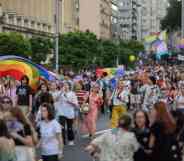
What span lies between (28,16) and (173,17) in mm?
26957

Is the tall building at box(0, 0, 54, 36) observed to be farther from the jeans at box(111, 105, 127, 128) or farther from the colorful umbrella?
the jeans at box(111, 105, 127, 128)

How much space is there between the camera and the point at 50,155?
980 cm

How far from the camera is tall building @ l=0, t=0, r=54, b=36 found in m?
65.9

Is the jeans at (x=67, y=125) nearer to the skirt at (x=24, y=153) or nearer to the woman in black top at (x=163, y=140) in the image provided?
the skirt at (x=24, y=153)

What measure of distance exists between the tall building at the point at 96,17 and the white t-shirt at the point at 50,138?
97.3 m

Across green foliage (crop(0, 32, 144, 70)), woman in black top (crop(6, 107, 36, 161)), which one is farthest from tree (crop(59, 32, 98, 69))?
woman in black top (crop(6, 107, 36, 161))

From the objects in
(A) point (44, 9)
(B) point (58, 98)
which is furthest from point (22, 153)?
(A) point (44, 9)

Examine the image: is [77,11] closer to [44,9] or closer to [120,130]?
[44,9]

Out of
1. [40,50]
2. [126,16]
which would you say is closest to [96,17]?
[40,50]

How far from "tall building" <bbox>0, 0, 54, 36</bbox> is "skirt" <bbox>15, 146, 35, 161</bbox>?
177ft

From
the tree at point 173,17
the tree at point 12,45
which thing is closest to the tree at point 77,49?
the tree at point 12,45

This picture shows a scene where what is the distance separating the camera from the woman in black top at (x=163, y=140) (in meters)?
8.32

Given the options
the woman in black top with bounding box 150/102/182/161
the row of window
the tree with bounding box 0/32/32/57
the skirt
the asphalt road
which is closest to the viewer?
the woman in black top with bounding box 150/102/182/161

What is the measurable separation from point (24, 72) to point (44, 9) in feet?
195
